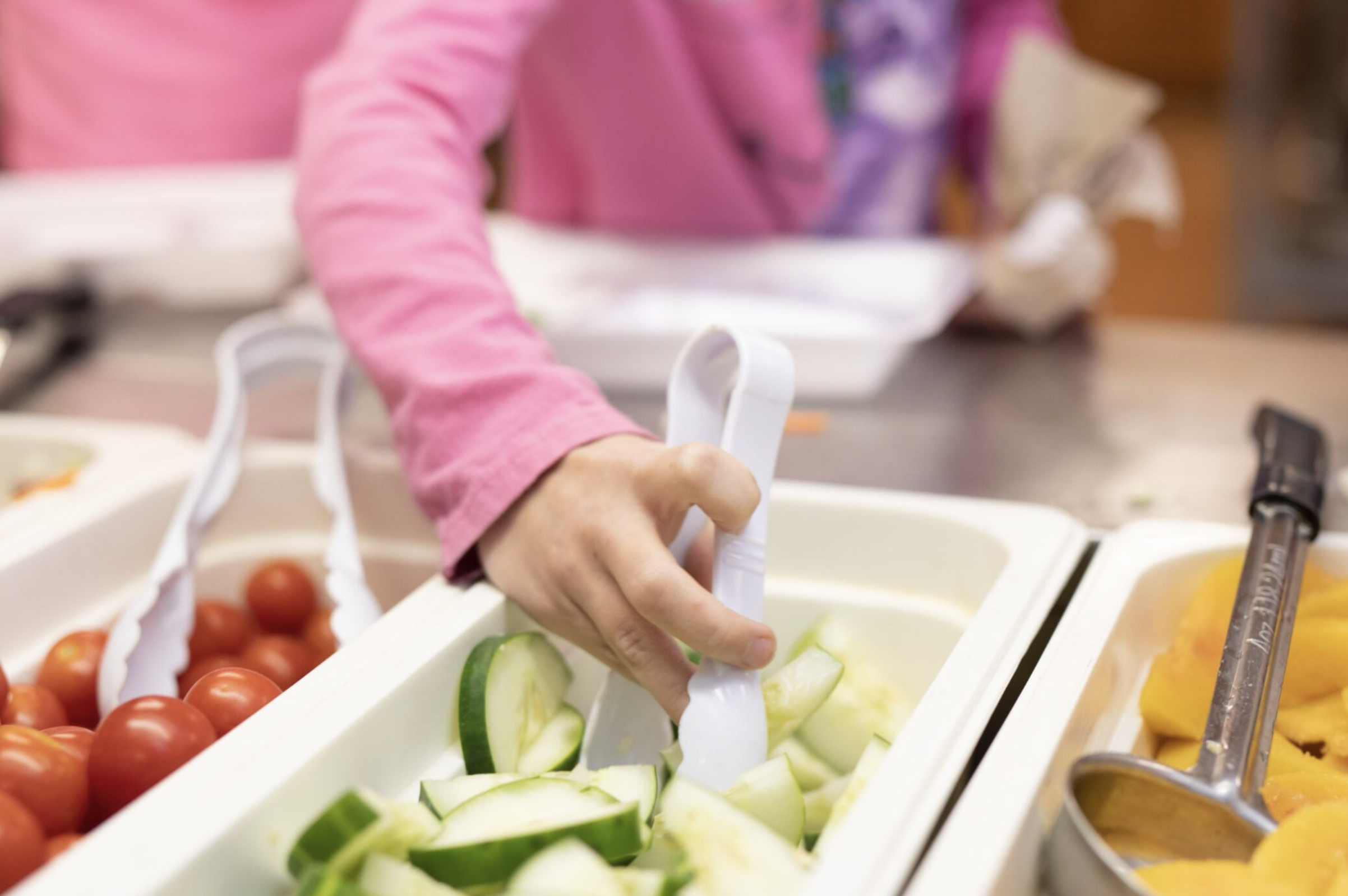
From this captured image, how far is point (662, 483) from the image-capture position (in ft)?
1.87

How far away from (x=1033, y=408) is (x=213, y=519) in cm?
67

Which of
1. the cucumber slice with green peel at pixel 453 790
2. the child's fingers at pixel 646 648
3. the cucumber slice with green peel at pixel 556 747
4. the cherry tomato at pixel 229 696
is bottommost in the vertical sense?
the cucumber slice with green peel at pixel 556 747

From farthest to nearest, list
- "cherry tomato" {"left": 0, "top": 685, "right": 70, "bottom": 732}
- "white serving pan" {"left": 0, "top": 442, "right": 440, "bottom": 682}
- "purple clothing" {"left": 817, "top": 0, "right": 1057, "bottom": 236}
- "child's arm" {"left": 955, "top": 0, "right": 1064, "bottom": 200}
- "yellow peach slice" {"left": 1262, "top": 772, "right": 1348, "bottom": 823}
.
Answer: "child's arm" {"left": 955, "top": 0, "right": 1064, "bottom": 200} → "purple clothing" {"left": 817, "top": 0, "right": 1057, "bottom": 236} → "white serving pan" {"left": 0, "top": 442, "right": 440, "bottom": 682} → "cherry tomato" {"left": 0, "top": 685, "right": 70, "bottom": 732} → "yellow peach slice" {"left": 1262, "top": 772, "right": 1348, "bottom": 823}

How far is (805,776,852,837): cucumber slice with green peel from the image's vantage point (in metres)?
0.60

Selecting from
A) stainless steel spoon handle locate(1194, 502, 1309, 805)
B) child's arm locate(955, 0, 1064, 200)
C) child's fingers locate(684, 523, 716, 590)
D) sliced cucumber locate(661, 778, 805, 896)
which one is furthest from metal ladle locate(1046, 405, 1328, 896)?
child's arm locate(955, 0, 1064, 200)

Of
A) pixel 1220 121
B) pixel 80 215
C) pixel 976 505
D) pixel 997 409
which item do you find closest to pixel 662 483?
pixel 976 505

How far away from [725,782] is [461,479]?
0.23m

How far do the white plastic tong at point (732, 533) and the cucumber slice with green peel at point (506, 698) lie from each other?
8 cm

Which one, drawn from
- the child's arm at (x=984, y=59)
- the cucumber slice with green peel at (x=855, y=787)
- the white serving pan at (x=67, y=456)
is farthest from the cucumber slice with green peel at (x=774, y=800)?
the child's arm at (x=984, y=59)

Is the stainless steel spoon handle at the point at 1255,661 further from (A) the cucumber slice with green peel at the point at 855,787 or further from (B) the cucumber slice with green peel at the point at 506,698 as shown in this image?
(B) the cucumber slice with green peel at the point at 506,698

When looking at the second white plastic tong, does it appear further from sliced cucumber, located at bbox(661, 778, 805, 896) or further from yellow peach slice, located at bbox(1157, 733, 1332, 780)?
yellow peach slice, located at bbox(1157, 733, 1332, 780)

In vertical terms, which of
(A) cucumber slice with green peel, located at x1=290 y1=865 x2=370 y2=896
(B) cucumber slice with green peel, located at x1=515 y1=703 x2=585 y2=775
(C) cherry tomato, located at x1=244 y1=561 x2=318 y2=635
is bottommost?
(C) cherry tomato, located at x1=244 y1=561 x2=318 y2=635

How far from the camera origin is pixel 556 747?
598mm

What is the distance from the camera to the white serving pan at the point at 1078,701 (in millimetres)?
432
